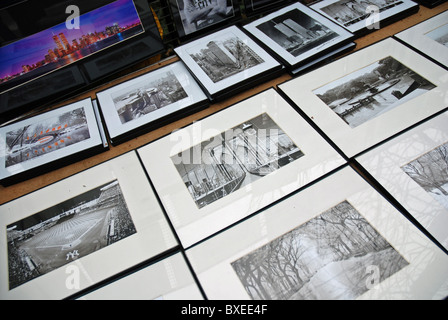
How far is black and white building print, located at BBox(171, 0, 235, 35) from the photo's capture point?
53.6 inches

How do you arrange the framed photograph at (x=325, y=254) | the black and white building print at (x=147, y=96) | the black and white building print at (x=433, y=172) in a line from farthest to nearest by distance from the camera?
the black and white building print at (x=147, y=96) < the black and white building print at (x=433, y=172) < the framed photograph at (x=325, y=254)

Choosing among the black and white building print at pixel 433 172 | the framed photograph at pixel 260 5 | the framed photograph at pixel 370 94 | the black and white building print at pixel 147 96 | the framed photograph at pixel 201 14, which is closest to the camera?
the black and white building print at pixel 433 172

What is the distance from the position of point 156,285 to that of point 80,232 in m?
0.29

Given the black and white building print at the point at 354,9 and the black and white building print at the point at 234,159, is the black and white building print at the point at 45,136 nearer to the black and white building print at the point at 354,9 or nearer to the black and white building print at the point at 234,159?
the black and white building print at the point at 234,159

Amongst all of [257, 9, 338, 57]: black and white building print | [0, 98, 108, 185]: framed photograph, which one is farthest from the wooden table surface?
[257, 9, 338, 57]: black and white building print

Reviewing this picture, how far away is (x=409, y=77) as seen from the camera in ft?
4.02

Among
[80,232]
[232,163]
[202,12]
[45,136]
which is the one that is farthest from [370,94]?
[45,136]

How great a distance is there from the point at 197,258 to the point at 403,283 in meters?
0.53

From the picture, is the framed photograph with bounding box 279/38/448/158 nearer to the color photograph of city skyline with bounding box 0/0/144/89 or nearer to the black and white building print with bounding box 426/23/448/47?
the black and white building print with bounding box 426/23/448/47

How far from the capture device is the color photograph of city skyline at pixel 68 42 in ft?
3.75

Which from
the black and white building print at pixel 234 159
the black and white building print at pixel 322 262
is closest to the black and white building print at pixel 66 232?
the black and white building print at pixel 234 159

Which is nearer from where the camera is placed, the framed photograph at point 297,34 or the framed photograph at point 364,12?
the framed photograph at point 297,34

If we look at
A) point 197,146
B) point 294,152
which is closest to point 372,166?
point 294,152

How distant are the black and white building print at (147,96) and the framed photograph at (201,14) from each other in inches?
9.0
